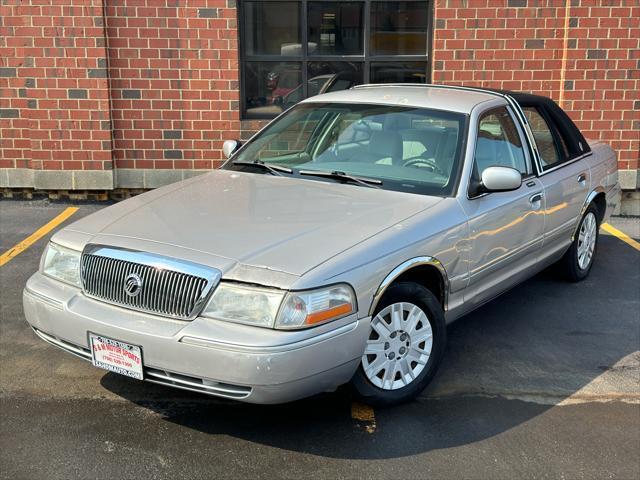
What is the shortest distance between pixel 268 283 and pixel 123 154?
625 centimetres

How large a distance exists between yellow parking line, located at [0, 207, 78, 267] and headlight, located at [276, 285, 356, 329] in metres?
4.36

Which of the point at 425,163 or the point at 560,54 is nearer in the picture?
the point at 425,163

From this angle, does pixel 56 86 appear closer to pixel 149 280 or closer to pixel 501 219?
pixel 149 280

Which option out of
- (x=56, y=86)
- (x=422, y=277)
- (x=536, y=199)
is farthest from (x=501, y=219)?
(x=56, y=86)

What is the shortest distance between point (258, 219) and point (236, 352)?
992 millimetres

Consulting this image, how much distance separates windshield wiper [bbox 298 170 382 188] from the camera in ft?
15.7

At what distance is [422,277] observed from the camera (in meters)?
4.41

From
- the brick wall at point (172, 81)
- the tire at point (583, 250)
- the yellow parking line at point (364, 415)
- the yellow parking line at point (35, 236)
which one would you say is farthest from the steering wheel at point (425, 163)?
A: the brick wall at point (172, 81)

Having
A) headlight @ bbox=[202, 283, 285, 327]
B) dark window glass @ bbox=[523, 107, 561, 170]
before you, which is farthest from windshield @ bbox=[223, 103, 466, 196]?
headlight @ bbox=[202, 283, 285, 327]

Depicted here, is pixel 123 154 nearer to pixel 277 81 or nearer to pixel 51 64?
pixel 51 64

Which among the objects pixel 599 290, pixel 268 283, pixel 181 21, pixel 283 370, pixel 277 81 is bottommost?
pixel 599 290

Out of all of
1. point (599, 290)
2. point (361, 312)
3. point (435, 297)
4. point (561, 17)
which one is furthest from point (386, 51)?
point (361, 312)

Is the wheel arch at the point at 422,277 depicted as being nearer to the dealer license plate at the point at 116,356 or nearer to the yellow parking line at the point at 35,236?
the dealer license plate at the point at 116,356

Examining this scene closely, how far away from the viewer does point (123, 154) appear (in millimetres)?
9297
